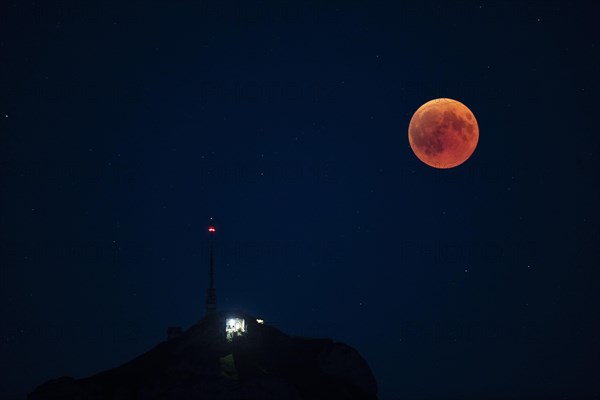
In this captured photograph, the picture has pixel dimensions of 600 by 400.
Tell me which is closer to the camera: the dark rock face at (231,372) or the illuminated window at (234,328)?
the dark rock face at (231,372)

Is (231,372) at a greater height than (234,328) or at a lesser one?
lesser

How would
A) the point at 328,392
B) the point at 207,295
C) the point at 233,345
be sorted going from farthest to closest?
the point at 207,295 → the point at 233,345 → the point at 328,392

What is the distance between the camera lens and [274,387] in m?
93.1

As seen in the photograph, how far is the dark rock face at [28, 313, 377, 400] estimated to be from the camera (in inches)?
3649

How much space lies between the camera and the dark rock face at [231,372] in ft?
304

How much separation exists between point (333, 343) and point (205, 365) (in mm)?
23997

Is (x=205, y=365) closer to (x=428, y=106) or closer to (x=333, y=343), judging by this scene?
(x=333, y=343)

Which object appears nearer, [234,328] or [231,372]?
[231,372]

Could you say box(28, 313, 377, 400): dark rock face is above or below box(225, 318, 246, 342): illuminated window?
below

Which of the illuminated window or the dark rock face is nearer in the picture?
the dark rock face

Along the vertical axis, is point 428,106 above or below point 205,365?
above

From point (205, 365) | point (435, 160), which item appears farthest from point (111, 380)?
point (435, 160)

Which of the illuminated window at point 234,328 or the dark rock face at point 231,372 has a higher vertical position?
the illuminated window at point 234,328

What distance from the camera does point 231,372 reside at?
96250 mm
